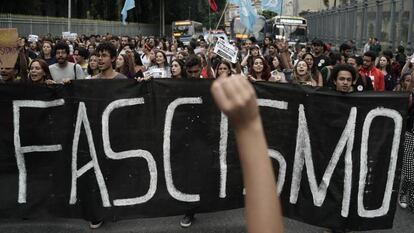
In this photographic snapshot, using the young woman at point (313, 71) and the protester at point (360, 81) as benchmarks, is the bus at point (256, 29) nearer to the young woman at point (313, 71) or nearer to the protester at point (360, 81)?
the young woman at point (313, 71)

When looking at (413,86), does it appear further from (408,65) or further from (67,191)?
(67,191)

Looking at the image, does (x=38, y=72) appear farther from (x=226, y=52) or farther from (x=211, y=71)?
(x=211, y=71)

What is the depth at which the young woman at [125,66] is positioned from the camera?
7.65 meters

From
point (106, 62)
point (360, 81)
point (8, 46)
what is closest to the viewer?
point (8, 46)

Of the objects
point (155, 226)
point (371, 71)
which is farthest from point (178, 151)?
point (371, 71)

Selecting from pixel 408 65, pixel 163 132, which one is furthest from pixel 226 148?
pixel 408 65

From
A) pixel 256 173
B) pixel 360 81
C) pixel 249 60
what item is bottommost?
pixel 256 173

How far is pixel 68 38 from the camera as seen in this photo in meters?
21.1

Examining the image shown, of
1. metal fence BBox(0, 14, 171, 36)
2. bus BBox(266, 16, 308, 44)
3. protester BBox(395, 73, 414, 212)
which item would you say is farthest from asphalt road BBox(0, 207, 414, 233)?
bus BBox(266, 16, 308, 44)

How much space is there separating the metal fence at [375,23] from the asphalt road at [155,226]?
979cm

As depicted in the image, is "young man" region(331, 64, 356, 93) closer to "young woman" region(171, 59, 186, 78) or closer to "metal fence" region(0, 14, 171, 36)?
"young woman" region(171, 59, 186, 78)

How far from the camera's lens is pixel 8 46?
505 cm

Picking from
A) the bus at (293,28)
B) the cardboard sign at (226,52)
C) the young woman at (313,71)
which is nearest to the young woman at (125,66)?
the cardboard sign at (226,52)

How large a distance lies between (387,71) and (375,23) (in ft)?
31.8
